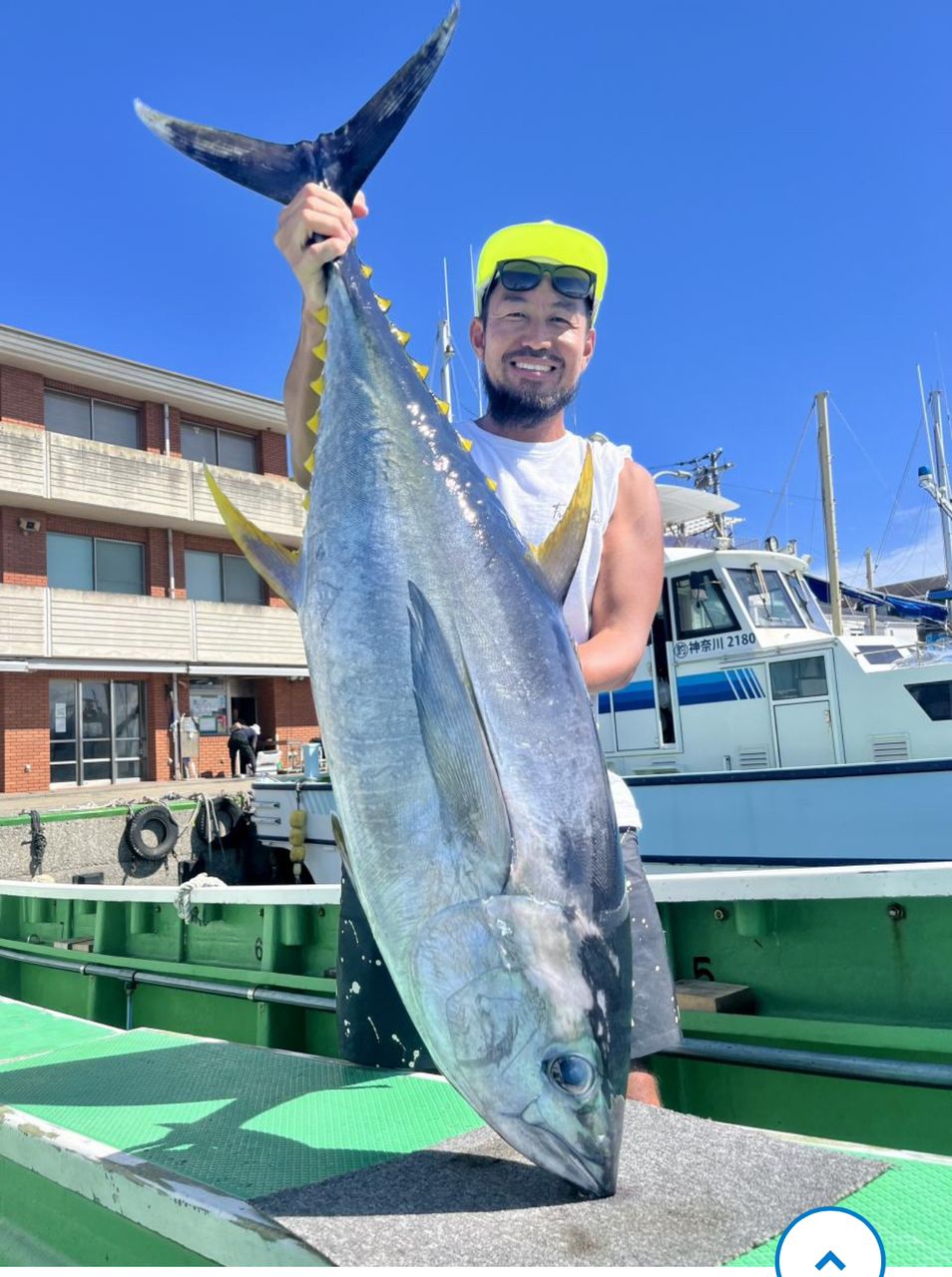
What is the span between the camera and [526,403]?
88.7 inches

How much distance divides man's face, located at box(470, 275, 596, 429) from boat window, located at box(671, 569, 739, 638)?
7.34m

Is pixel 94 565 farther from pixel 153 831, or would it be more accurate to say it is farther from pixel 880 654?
pixel 880 654

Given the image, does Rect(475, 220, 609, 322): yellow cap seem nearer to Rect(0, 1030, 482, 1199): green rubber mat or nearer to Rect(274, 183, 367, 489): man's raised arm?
Rect(274, 183, 367, 489): man's raised arm

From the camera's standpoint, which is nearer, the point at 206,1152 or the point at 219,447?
the point at 206,1152

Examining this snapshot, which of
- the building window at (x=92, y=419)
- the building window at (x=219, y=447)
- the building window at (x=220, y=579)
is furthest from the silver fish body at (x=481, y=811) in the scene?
the building window at (x=219, y=447)

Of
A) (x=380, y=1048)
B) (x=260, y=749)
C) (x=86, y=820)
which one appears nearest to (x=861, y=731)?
(x=380, y=1048)

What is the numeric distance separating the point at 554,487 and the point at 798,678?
7112 millimetres

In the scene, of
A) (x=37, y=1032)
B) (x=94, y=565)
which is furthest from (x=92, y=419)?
(x=37, y=1032)

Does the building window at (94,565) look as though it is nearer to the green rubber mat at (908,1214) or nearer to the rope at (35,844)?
the rope at (35,844)

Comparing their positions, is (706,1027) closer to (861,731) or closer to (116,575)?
(861,731)

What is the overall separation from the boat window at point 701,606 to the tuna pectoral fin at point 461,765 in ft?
26.7

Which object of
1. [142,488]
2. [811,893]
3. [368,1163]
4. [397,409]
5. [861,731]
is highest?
[142,488]

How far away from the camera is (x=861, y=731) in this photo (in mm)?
8250

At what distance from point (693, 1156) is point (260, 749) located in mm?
21476
